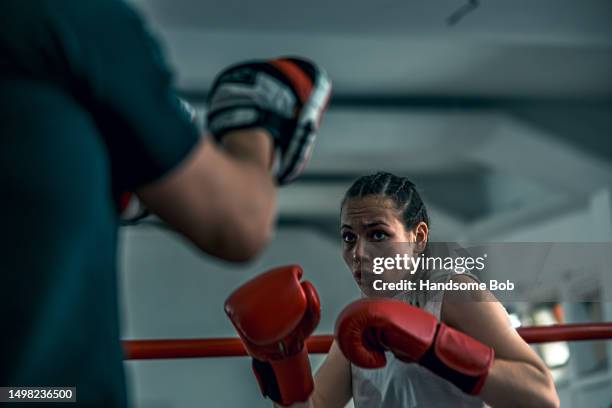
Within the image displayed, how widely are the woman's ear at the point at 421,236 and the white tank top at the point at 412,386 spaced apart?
12 cm

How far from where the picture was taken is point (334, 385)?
1.52m

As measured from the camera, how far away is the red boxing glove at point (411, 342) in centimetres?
119

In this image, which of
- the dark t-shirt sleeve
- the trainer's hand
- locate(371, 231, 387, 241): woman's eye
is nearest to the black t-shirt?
the dark t-shirt sleeve

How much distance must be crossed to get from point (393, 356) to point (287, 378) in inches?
8.4

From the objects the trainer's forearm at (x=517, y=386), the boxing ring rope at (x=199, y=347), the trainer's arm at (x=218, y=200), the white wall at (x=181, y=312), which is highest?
the trainer's arm at (x=218, y=200)

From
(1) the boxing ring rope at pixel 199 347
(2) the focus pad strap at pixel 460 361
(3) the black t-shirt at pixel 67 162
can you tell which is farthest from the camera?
(1) the boxing ring rope at pixel 199 347

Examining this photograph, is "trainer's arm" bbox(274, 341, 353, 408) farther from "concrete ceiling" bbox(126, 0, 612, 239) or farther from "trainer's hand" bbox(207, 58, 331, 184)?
"concrete ceiling" bbox(126, 0, 612, 239)

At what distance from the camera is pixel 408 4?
4.35 meters

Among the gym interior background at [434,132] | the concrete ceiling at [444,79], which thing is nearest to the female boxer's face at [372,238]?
the gym interior background at [434,132]

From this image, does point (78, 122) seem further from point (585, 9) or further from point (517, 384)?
point (585, 9)

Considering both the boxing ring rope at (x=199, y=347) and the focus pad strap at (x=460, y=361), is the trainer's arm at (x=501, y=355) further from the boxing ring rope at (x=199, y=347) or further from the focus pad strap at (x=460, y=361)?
the boxing ring rope at (x=199, y=347)

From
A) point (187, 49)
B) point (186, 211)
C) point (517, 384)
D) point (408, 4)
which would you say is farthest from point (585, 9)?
point (186, 211)

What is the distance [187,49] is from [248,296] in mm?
3656

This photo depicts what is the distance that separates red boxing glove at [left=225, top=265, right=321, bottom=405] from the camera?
4.15 ft
